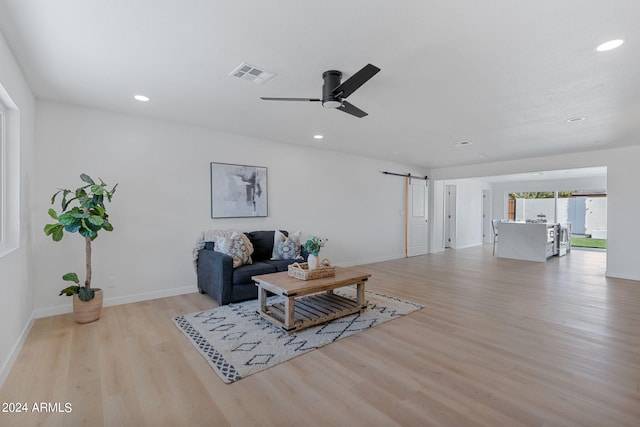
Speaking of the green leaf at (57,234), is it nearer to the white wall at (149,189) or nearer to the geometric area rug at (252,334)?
the white wall at (149,189)

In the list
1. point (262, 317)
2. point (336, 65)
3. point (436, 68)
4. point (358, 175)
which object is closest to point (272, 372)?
point (262, 317)

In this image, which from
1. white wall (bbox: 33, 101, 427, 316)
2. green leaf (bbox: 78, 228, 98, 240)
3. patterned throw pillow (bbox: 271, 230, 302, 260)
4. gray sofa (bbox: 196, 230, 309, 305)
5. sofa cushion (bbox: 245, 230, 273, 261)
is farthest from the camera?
sofa cushion (bbox: 245, 230, 273, 261)

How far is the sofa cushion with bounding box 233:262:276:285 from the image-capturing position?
3764 mm

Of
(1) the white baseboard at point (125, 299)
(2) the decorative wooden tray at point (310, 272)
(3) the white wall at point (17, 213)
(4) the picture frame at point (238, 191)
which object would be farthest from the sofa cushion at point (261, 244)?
(3) the white wall at point (17, 213)

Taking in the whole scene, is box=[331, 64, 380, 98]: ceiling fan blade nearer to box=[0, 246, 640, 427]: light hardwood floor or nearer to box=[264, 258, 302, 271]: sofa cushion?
box=[0, 246, 640, 427]: light hardwood floor

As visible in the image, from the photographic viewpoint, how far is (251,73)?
2596 millimetres

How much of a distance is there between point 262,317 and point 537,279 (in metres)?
5.01

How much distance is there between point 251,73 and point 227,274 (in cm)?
235

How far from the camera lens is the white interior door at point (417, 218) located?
7.70 m

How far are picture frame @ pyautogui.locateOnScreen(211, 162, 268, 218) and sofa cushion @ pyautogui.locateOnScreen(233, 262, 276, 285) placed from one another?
105cm

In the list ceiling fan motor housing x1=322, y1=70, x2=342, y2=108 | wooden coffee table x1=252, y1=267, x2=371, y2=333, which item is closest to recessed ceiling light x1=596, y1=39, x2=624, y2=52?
ceiling fan motor housing x1=322, y1=70, x2=342, y2=108

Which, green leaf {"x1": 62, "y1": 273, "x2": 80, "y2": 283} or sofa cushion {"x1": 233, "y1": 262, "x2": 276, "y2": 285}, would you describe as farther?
sofa cushion {"x1": 233, "y1": 262, "x2": 276, "y2": 285}

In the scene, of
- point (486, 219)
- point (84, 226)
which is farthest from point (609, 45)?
point (486, 219)

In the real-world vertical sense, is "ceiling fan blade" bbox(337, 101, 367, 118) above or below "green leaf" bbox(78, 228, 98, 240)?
above
